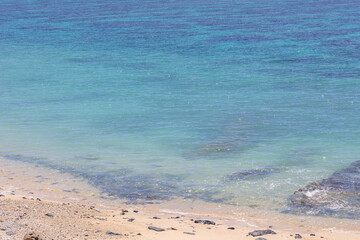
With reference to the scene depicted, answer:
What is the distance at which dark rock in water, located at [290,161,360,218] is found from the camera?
58.6 ft

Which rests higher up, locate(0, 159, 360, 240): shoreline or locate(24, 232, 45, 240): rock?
locate(24, 232, 45, 240): rock

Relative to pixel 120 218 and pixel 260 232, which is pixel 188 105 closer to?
pixel 120 218

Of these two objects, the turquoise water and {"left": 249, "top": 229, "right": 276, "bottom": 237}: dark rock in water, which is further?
the turquoise water

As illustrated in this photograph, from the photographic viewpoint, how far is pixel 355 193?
61.9 ft

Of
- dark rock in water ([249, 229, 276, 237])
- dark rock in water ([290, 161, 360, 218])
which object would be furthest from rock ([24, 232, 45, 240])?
dark rock in water ([290, 161, 360, 218])

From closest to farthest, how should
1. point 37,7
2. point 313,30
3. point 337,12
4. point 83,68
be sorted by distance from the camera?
1. point 83,68
2. point 313,30
3. point 337,12
4. point 37,7

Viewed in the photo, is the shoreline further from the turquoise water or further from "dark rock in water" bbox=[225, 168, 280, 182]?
"dark rock in water" bbox=[225, 168, 280, 182]

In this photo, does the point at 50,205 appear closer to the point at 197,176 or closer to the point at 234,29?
the point at 197,176

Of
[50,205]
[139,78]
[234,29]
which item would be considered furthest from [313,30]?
[50,205]

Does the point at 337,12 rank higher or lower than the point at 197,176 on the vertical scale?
higher

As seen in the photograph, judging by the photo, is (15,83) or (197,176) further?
(15,83)

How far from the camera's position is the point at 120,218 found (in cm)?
1673

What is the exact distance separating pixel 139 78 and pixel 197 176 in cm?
1670

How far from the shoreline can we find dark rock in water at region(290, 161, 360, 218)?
0.53 meters
